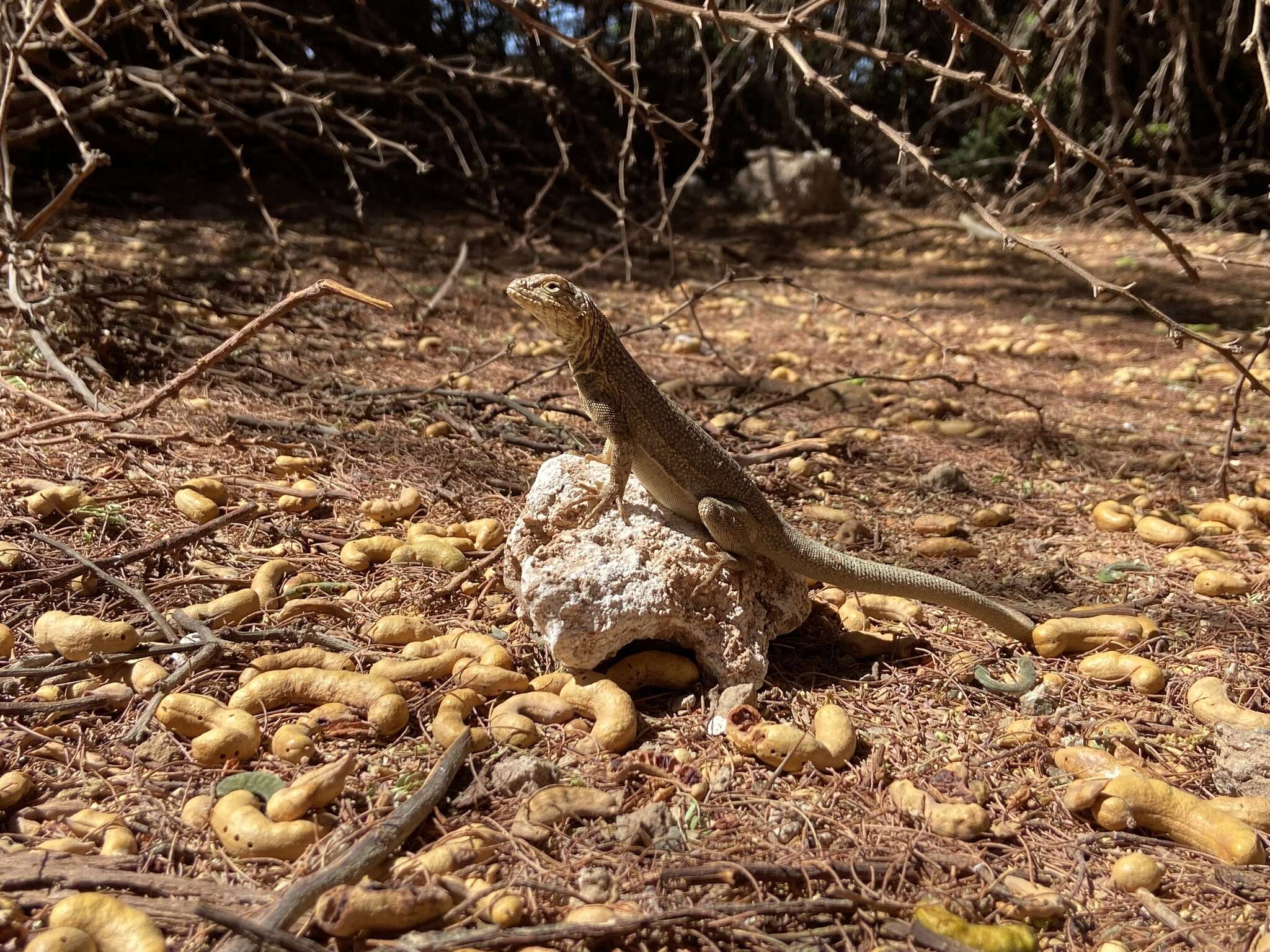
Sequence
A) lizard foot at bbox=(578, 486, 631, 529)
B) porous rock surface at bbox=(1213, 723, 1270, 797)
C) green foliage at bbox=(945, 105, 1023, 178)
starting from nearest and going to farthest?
porous rock surface at bbox=(1213, 723, 1270, 797) < lizard foot at bbox=(578, 486, 631, 529) < green foliage at bbox=(945, 105, 1023, 178)

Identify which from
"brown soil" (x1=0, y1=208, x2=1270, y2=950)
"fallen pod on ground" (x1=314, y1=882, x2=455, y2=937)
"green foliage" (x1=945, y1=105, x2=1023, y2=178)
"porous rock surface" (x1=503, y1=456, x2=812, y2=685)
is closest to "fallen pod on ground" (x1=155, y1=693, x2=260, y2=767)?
"brown soil" (x1=0, y1=208, x2=1270, y2=950)

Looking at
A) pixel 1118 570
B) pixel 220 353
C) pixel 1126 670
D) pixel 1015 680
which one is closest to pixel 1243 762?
pixel 1126 670

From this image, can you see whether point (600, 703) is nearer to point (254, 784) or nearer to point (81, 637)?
point (254, 784)

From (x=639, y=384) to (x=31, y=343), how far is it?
364 centimetres

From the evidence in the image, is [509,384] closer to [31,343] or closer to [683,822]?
[31,343]

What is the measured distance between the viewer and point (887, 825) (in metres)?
2.31

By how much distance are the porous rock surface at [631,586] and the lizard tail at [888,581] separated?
0.12 meters

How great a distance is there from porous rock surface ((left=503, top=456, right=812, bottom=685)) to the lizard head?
0.48 metres

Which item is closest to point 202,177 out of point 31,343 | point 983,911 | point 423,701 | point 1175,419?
point 31,343

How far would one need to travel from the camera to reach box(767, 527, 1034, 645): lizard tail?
3.06m

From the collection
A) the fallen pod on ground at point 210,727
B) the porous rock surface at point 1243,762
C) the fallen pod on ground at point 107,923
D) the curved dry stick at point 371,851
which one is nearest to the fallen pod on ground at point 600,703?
the curved dry stick at point 371,851

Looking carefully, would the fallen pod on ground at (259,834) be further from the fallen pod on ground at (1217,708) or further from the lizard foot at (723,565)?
the fallen pod on ground at (1217,708)

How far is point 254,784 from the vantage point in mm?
2293

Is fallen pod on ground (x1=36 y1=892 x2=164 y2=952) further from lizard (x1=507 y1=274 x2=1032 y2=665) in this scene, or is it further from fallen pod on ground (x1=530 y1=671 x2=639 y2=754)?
lizard (x1=507 y1=274 x2=1032 y2=665)
